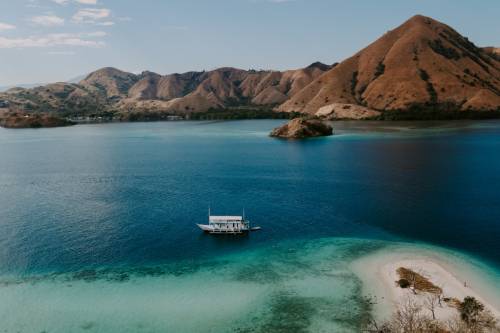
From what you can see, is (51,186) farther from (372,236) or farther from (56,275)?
(372,236)

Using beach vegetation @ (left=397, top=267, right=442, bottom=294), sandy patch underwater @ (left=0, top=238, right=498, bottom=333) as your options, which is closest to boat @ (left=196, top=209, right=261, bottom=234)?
sandy patch underwater @ (left=0, top=238, right=498, bottom=333)

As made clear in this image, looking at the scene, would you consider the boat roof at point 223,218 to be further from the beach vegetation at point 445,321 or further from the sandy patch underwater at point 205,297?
the beach vegetation at point 445,321

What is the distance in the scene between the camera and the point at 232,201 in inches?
3489

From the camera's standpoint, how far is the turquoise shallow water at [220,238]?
44.6m

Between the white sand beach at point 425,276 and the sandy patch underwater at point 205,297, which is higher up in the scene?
the white sand beach at point 425,276

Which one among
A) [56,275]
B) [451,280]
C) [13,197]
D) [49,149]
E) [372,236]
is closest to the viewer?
[451,280]

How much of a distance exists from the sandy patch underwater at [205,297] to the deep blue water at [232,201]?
5139mm

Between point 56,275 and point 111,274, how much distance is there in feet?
24.4

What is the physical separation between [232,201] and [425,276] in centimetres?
4687

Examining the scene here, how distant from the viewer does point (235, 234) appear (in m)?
68.3

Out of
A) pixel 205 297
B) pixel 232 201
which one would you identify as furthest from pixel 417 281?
pixel 232 201

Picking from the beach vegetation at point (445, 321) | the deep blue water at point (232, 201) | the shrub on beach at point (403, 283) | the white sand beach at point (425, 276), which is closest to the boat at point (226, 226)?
the deep blue water at point (232, 201)

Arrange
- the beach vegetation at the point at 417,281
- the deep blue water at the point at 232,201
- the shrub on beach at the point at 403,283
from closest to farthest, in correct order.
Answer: the beach vegetation at the point at 417,281
the shrub on beach at the point at 403,283
the deep blue water at the point at 232,201

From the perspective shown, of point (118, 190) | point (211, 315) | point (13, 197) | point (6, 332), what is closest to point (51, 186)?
point (13, 197)
